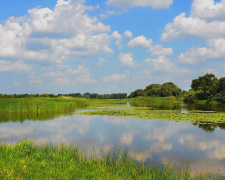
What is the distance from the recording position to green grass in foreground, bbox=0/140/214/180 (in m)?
7.37

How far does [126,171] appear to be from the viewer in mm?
7816

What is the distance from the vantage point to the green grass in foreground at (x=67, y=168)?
7.37m

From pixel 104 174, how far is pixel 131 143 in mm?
6515

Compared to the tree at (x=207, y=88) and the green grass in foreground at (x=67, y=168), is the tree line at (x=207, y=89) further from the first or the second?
the green grass in foreground at (x=67, y=168)

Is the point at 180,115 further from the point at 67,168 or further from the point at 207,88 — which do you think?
the point at 207,88

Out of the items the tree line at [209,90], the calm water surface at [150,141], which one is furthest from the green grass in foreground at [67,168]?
the tree line at [209,90]

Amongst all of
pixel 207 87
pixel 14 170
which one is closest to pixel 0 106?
pixel 14 170

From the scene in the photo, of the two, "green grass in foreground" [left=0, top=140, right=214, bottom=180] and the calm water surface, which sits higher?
"green grass in foreground" [left=0, top=140, right=214, bottom=180]

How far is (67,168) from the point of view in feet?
27.0

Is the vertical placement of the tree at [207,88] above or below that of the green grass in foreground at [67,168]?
above

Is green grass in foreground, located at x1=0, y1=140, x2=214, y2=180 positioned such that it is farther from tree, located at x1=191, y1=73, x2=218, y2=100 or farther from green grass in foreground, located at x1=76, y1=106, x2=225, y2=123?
tree, located at x1=191, y1=73, x2=218, y2=100

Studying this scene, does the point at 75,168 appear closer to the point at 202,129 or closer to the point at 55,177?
the point at 55,177

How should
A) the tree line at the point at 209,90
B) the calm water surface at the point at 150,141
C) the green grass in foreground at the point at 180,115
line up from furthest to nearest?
the tree line at the point at 209,90 → the green grass in foreground at the point at 180,115 → the calm water surface at the point at 150,141

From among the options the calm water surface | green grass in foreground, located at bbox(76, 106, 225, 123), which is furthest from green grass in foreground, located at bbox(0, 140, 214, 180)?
green grass in foreground, located at bbox(76, 106, 225, 123)
